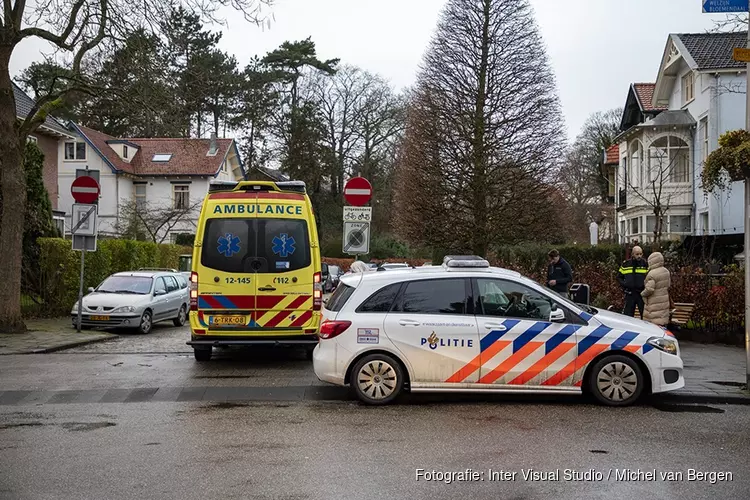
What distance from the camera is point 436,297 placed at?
8.84 metres

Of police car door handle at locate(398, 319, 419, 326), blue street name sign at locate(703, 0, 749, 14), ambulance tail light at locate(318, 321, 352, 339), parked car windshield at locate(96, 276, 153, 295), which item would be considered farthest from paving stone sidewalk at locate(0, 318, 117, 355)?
blue street name sign at locate(703, 0, 749, 14)

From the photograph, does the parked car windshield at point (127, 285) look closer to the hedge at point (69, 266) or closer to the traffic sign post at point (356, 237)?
the hedge at point (69, 266)

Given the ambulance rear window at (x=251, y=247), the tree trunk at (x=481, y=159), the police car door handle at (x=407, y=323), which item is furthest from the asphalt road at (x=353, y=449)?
the tree trunk at (x=481, y=159)

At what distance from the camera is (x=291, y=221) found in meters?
11.6

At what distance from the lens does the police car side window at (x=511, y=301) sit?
8742mm

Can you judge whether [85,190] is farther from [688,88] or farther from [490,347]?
[688,88]

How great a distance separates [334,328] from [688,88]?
29.5 m

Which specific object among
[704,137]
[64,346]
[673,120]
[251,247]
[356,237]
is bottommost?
[64,346]

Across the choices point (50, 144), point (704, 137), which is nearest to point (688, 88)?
point (704, 137)

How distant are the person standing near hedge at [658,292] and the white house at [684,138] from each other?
14955 mm

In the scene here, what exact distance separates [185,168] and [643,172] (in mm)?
30760

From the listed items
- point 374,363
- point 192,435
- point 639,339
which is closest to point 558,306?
point 639,339

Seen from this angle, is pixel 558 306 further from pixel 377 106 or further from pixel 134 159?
pixel 377 106

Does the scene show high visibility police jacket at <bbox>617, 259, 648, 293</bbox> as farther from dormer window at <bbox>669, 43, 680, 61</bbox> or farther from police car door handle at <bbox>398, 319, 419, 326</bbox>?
dormer window at <bbox>669, 43, 680, 61</bbox>
